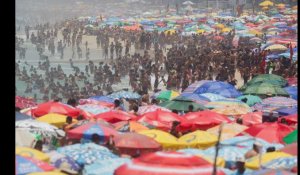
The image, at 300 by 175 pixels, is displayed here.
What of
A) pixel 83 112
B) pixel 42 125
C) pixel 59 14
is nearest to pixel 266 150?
pixel 42 125

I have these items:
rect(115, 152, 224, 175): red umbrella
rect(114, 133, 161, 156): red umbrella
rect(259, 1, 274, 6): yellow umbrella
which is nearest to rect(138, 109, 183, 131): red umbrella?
rect(114, 133, 161, 156): red umbrella

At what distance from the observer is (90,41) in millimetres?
38844

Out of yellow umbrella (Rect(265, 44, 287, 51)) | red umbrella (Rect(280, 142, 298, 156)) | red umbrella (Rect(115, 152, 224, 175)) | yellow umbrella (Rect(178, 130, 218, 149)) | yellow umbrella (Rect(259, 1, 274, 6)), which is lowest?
yellow umbrella (Rect(178, 130, 218, 149))

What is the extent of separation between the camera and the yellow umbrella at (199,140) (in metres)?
10.5

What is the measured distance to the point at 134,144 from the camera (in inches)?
383

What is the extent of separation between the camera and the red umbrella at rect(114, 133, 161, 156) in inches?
382

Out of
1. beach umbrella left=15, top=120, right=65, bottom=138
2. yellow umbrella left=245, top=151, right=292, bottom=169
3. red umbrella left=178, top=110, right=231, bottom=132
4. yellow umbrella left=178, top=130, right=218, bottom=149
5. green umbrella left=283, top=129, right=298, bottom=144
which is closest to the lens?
yellow umbrella left=245, top=151, right=292, bottom=169

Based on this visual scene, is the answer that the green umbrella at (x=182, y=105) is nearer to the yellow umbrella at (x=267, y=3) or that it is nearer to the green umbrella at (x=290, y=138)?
the green umbrella at (x=290, y=138)

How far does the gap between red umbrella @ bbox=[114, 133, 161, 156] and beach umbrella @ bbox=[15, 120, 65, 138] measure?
1237 millimetres

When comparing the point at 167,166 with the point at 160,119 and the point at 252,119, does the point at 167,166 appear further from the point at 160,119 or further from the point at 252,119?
the point at 252,119

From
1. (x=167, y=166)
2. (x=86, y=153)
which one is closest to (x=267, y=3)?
(x=86, y=153)

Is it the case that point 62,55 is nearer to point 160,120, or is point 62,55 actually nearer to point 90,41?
point 90,41

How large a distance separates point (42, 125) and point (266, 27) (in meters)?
33.2

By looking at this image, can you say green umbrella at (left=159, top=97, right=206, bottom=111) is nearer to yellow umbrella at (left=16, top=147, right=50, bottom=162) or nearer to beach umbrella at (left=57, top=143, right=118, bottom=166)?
beach umbrella at (left=57, top=143, right=118, bottom=166)
